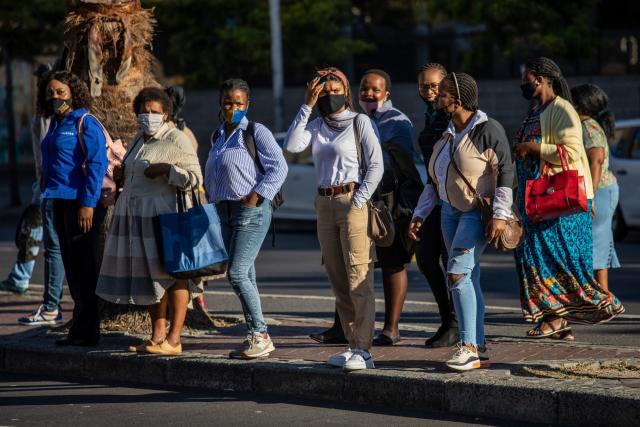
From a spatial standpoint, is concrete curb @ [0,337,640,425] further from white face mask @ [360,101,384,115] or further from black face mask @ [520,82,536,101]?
black face mask @ [520,82,536,101]

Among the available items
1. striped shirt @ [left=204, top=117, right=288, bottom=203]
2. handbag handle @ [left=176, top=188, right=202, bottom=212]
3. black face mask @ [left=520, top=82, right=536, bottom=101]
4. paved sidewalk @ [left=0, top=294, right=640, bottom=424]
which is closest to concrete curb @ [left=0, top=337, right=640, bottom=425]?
paved sidewalk @ [left=0, top=294, right=640, bottom=424]

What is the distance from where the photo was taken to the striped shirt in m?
8.02

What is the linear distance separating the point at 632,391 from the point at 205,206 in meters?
2.90

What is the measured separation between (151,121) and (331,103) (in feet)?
4.07

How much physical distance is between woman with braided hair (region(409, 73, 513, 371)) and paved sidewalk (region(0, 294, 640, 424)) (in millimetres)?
342

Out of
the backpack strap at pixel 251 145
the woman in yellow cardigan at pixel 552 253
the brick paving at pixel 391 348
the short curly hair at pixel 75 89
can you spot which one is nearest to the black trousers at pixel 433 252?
the brick paving at pixel 391 348

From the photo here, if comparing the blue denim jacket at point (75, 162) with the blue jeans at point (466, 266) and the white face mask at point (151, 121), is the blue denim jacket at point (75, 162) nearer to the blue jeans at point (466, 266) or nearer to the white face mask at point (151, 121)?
the white face mask at point (151, 121)

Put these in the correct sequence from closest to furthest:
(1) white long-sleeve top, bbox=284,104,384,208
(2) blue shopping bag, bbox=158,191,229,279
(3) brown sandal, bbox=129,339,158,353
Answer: (1) white long-sleeve top, bbox=284,104,384,208, (2) blue shopping bag, bbox=158,191,229,279, (3) brown sandal, bbox=129,339,158,353

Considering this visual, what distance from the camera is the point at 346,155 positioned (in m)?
7.71

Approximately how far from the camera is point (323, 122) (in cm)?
790

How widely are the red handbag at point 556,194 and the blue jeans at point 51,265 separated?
368 cm

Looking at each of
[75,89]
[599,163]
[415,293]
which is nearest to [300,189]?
[415,293]

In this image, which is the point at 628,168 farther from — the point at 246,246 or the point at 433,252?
the point at 246,246

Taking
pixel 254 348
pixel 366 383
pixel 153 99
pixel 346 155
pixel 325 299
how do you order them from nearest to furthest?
pixel 366 383 → pixel 346 155 → pixel 254 348 → pixel 153 99 → pixel 325 299
